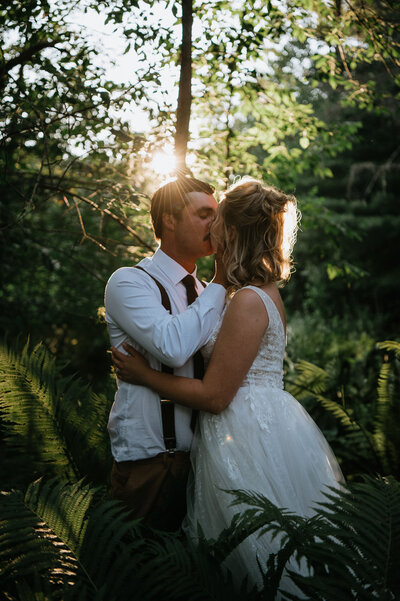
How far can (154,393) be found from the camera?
250 cm

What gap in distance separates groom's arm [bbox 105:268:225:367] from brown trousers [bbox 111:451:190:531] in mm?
578

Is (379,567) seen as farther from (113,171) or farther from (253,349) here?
(113,171)

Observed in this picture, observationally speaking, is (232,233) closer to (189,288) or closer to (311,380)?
(189,288)

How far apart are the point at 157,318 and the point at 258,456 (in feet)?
2.66

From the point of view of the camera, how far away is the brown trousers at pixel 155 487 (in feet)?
8.26

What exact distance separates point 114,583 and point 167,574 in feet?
0.70

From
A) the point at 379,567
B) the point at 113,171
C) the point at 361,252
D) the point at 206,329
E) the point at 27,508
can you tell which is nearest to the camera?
the point at 379,567

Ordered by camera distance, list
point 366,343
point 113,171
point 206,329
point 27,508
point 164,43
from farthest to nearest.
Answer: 1. point 366,343
2. point 113,171
3. point 164,43
4. point 206,329
5. point 27,508

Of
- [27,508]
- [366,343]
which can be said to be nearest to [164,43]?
[27,508]

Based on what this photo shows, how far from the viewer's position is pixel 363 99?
443cm

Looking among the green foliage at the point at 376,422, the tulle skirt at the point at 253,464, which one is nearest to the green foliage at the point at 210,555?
the tulle skirt at the point at 253,464

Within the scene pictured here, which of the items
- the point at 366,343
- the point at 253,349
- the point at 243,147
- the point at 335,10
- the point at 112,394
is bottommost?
the point at 366,343

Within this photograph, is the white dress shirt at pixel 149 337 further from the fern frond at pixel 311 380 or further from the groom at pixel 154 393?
the fern frond at pixel 311 380

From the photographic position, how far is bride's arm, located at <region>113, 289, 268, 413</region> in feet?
7.65
